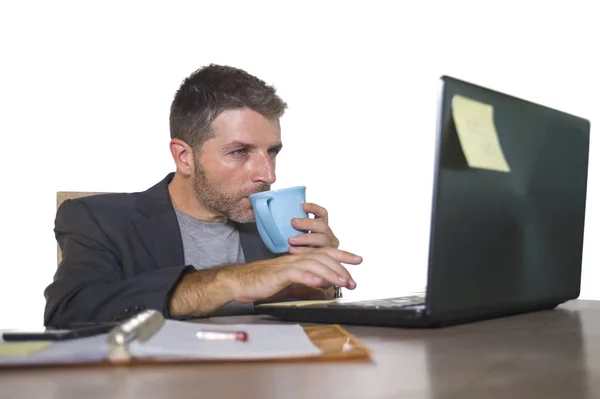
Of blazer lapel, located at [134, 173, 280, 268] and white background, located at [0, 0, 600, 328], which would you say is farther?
white background, located at [0, 0, 600, 328]

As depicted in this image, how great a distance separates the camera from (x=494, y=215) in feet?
2.85

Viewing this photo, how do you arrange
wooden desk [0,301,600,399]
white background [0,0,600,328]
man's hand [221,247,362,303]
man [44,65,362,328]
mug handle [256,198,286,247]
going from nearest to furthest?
wooden desk [0,301,600,399]
man's hand [221,247,362,303]
man [44,65,362,328]
mug handle [256,198,286,247]
white background [0,0,600,328]

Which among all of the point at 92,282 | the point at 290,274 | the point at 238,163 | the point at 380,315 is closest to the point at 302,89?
the point at 238,163

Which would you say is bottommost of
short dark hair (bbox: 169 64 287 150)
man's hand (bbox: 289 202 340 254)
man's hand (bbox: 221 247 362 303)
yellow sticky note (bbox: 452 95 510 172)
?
man's hand (bbox: 221 247 362 303)

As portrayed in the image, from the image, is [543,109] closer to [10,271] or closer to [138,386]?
[138,386]

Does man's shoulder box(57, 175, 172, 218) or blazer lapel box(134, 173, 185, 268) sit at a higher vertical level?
man's shoulder box(57, 175, 172, 218)

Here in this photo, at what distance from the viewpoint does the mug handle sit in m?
1.38

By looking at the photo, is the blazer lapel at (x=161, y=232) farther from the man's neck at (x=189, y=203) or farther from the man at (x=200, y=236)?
the man's neck at (x=189, y=203)

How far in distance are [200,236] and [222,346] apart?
47.1 inches

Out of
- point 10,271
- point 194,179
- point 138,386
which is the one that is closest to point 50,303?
point 194,179

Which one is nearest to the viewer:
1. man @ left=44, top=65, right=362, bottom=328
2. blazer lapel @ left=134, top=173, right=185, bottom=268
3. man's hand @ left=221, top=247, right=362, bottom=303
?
man's hand @ left=221, top=247, right=362, bottom=303

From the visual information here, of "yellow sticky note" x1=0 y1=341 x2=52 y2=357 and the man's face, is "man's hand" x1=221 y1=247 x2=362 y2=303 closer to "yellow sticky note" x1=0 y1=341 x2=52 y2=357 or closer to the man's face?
"yellow sticky note" x1=0 y1=341 x2=52 y2=357

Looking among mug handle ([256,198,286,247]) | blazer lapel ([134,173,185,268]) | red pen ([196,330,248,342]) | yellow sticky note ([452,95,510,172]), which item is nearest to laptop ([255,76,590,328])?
yellow sticky note ([452,95,510,172])

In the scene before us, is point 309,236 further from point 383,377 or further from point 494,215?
point 383,377
